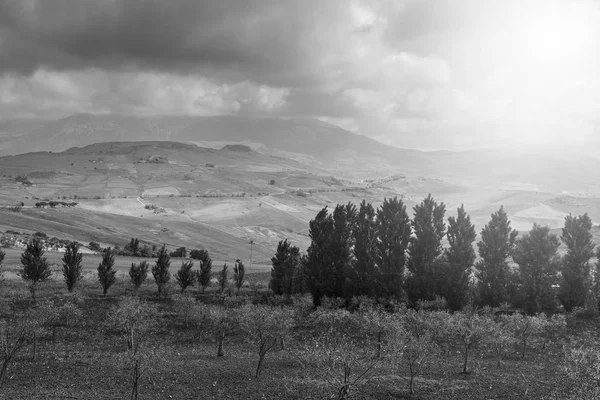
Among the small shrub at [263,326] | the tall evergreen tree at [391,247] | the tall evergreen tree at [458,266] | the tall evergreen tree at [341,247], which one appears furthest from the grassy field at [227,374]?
the tall evergreen tree at [391,247]

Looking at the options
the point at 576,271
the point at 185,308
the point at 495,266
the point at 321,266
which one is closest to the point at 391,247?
the point at 321,266

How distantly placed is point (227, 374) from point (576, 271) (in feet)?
176

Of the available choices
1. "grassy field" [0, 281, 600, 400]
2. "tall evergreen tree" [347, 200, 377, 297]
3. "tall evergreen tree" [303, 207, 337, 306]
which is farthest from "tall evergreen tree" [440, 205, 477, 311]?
"tall evergreen tree" [303, 207, 337, 306]

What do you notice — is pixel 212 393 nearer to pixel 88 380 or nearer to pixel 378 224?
pixel 88 380

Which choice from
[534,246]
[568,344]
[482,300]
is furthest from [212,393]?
[534,246]

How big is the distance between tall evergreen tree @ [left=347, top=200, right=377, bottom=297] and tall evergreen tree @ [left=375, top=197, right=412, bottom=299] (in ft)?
2.67

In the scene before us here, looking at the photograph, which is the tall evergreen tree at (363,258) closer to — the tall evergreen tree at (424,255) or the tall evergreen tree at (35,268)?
the tall evergreen tree at (424,255)

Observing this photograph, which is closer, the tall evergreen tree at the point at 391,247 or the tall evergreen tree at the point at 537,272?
the tall evergreen tree at the point at 537,272

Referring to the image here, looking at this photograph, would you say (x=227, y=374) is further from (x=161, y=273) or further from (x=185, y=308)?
(x=161, y=273)

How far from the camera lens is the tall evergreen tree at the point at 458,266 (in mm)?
63906

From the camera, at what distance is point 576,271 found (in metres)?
64.8

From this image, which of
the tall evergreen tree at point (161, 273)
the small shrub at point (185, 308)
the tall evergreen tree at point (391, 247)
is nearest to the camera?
the small shrub at point (185, 308)

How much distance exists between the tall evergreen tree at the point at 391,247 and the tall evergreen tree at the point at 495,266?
11110 millimetres

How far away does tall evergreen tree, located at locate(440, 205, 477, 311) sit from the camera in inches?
2516
